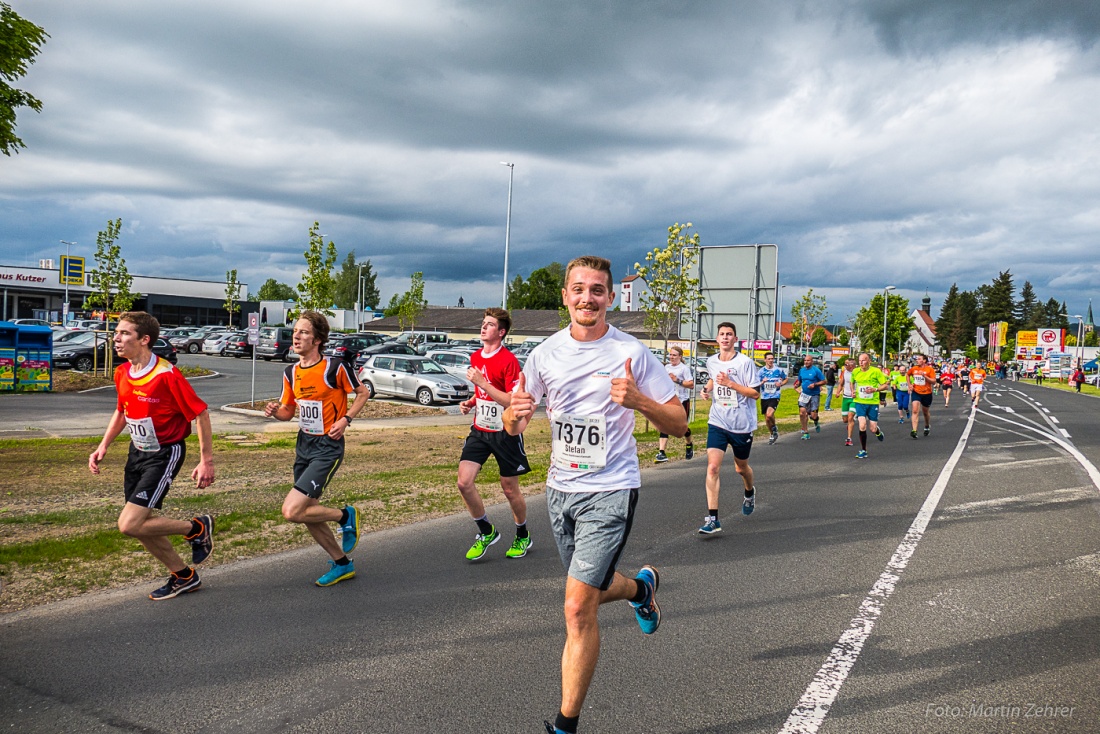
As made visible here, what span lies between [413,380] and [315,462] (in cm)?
1983

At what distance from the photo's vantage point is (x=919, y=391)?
59.4 ft

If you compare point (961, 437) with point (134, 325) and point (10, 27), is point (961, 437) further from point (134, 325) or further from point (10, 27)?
point (10, 27)

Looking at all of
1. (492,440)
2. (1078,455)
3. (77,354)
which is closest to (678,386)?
(1078,455)

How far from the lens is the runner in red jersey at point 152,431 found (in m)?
5.03

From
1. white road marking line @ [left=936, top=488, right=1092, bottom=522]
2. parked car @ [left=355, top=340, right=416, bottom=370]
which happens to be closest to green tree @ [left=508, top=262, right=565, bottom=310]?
parked car @ [left=355, top=340, right=416, bottom=370]

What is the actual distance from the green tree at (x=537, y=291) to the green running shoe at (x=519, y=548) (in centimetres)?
11257

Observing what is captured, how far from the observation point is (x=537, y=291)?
120m

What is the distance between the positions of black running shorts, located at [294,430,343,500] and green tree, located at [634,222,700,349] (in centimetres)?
1598

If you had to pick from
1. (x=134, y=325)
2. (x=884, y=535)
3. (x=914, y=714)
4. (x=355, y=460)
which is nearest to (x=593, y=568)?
(x=914, y=714)

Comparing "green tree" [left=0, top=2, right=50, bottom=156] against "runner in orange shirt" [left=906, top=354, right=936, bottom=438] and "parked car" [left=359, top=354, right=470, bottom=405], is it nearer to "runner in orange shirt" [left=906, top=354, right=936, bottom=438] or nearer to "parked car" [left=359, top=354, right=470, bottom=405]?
"parked car" [left=359, top=354, right=470, bottom=405]

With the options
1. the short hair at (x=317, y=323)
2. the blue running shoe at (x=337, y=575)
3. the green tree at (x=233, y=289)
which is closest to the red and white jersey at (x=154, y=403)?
the short hair at (x=317, y=323)

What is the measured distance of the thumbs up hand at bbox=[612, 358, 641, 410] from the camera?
324cm

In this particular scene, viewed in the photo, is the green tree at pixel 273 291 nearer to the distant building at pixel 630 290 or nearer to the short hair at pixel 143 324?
the distant building at pixel 630 290

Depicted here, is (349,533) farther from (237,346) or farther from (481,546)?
(237,346)
